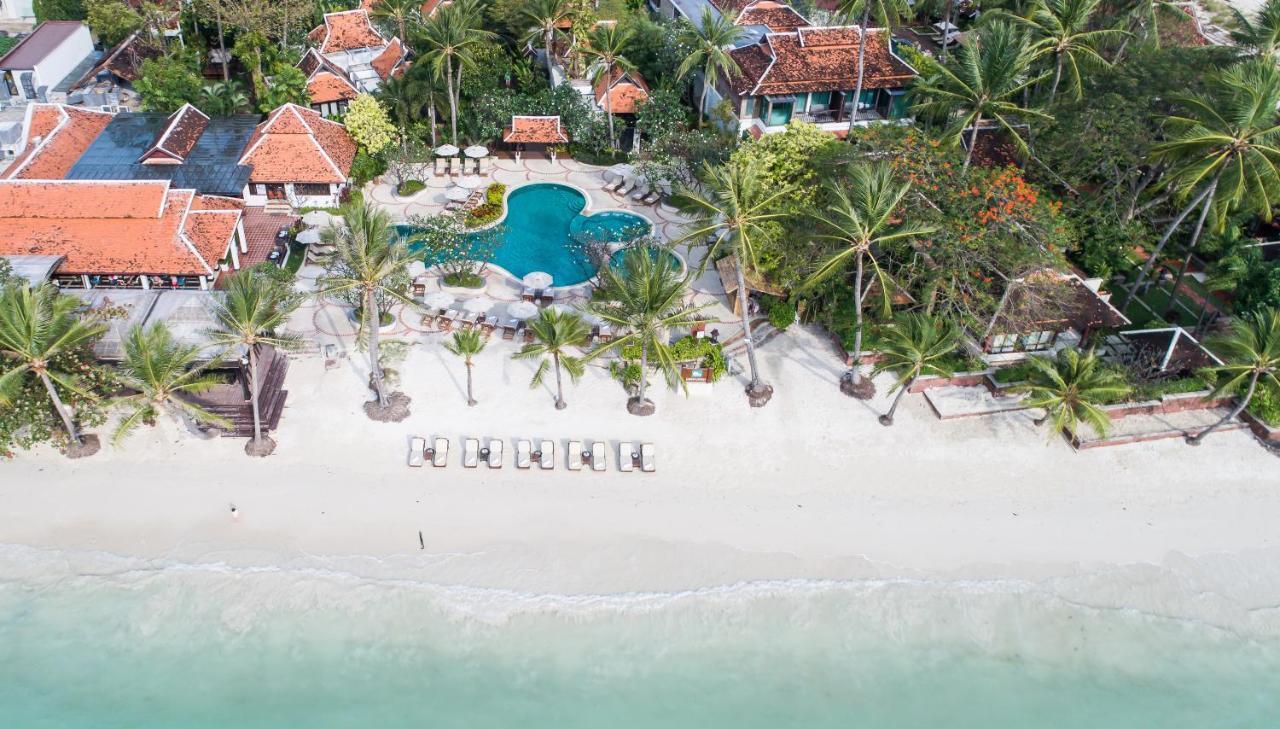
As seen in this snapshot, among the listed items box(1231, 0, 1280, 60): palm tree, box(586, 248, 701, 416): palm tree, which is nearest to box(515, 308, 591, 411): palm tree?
box(586, 248, 701, 416): palm tree

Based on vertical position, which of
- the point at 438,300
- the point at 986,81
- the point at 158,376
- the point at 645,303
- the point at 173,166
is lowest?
the point at 438,300

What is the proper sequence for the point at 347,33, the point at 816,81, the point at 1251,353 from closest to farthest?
the point at 1251,353 < the point at 816,81 < the point at 347,33

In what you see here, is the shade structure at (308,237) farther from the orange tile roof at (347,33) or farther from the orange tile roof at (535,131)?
the orange tile roof at (347,33)

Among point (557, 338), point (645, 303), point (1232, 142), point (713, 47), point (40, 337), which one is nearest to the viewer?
point (40, 337)

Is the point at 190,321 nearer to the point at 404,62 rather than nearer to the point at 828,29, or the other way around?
the point at 404,62

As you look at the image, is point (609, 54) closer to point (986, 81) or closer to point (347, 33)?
point (347, 33)

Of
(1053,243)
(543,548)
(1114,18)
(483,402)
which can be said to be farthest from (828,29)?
(543,548)

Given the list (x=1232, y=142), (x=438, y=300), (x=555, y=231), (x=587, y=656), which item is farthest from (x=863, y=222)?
(x=555, y=231)
